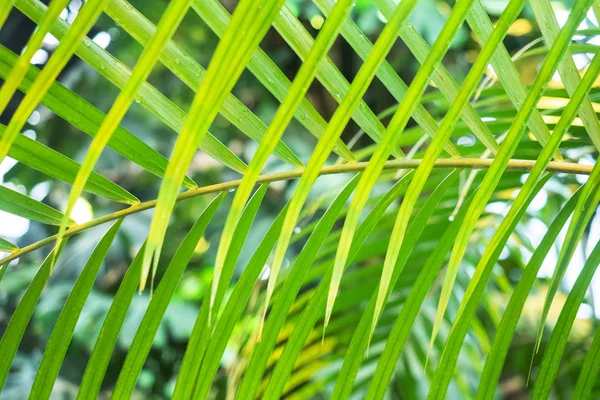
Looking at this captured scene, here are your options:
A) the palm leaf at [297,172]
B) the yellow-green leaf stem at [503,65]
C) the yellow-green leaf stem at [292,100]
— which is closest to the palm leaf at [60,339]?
the palm leaf at [297,172]

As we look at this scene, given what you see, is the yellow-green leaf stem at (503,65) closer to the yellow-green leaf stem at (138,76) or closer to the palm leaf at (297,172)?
the palm leaf at (297,172)

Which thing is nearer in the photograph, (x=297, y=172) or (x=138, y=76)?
(x=138, y=76)

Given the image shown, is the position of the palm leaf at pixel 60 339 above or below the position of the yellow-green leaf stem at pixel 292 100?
below

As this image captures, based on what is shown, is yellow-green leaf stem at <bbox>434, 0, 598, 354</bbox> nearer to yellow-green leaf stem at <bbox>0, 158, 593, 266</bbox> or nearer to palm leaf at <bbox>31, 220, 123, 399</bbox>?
yellow-green leaf stem at <bbox>0, 158, 593, 266</bbox>

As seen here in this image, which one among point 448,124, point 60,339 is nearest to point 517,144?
point 448,124

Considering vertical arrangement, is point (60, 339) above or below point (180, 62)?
below

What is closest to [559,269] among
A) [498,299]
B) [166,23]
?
[166,23]

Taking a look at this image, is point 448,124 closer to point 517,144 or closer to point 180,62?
point 517,144

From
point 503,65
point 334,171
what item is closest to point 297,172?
point 334,171

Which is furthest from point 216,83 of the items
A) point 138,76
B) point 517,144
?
point 517,144

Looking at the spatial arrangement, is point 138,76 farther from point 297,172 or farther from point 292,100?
point 297,172
